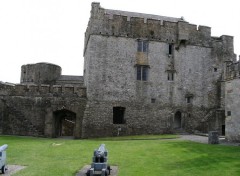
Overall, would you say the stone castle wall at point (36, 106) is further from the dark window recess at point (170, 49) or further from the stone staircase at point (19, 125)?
the dark window recess at point (170, 49)

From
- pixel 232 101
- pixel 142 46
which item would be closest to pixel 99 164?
pixel 232 101

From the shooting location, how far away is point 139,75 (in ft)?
86.7

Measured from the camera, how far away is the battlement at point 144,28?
2586cm

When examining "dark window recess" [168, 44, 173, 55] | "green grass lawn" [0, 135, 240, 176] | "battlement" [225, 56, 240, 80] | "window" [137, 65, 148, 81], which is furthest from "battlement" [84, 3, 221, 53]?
"green grass lawn" [0, 135, 240, 176]

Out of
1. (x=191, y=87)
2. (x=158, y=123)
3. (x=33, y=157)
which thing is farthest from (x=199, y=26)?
(x=33, y=157)

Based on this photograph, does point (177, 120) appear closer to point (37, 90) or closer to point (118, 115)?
point (118, 115)

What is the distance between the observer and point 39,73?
35.2 metres

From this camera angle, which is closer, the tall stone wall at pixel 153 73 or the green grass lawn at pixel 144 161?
the green grass lawn at pixel 144 161

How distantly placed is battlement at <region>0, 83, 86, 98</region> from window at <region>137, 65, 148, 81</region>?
15.7ft

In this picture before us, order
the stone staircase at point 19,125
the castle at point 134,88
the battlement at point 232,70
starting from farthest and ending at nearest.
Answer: the castle at point 134,88, the stone staircase at point 19,125, the battlement at point 232,70

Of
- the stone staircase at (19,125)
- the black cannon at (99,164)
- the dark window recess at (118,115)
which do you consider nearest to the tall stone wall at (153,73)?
the dark window recess at (118,115)

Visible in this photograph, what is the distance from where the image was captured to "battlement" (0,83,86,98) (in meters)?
25.4

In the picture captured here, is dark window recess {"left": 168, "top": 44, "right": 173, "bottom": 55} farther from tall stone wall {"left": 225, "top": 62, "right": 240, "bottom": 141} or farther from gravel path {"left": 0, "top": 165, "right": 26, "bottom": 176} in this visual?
gravel path {"left": 0, "top": 165, "right": 26, "bottom": 176}

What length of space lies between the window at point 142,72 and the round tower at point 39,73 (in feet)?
42.5
